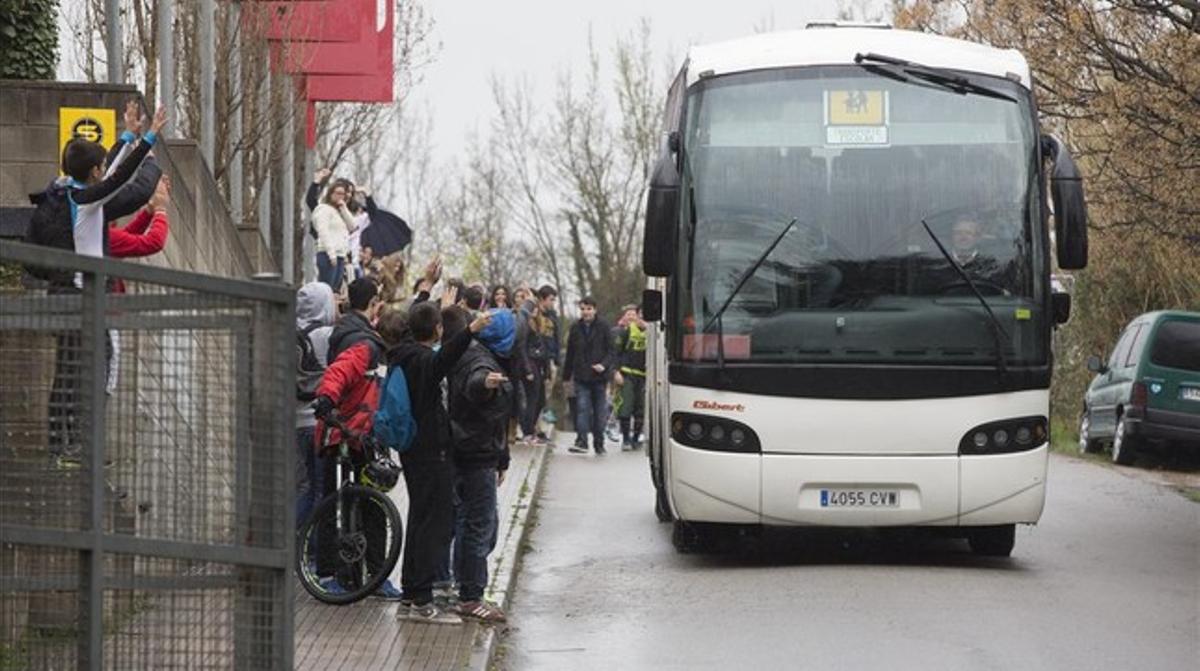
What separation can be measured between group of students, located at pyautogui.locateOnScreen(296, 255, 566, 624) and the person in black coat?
16.1 m

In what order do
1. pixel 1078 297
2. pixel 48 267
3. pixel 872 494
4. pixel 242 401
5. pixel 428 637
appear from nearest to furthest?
1. pixel 48 267
2. pixel 242 401
3. pixel 428 637
4. pixel 872 494
5. pixel 1078 297

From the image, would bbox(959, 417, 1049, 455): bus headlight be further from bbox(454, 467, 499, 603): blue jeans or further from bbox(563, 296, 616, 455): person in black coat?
bbox(563, 296, 616, 455): person in black coat

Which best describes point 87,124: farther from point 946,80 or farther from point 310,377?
point 946,80

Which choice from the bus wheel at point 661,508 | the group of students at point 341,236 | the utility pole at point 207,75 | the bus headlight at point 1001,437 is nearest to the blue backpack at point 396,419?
the bus headlight at point 1001,437

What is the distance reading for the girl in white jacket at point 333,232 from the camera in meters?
23.5

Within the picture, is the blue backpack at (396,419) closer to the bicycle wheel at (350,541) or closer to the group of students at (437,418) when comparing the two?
the group of students at (437,418)

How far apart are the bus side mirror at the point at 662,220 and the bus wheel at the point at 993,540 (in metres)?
2.66

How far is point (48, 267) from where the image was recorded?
734 centimetres

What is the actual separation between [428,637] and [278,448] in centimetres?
444

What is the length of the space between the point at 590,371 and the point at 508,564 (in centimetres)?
1398

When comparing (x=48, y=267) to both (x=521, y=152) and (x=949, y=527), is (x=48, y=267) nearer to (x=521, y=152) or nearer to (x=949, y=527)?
(x=949, y=527)

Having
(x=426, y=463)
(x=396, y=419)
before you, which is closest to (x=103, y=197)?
(x=396, y=419)

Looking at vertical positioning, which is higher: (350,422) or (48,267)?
(48,267)

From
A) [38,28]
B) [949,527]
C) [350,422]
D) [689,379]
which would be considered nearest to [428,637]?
[350,422]
